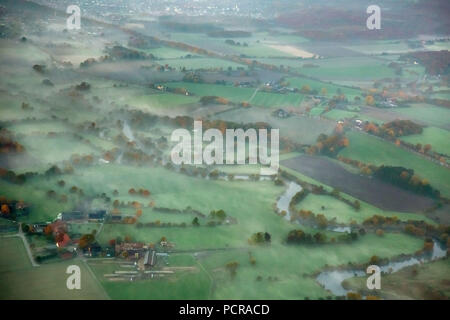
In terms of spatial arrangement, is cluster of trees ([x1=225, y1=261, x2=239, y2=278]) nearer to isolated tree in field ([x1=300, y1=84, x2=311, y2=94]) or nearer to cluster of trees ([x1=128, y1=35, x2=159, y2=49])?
isolated tree in field ([x1=300, y1=84, x2=311, y2=94])

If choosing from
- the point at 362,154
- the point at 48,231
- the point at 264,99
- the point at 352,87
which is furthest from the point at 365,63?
the point at 48,231

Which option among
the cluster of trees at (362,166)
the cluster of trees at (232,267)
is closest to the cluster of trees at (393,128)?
the cluster of trees at (362,166)

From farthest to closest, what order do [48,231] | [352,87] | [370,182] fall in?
1. [352,87]
2. [370,182]
3. [48,231]

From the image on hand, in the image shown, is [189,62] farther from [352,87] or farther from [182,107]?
[352,87]

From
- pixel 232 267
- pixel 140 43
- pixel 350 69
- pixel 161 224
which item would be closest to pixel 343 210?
pixel 232 267

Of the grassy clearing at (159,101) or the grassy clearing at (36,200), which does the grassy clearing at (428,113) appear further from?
the grassy clearing at (36,200)

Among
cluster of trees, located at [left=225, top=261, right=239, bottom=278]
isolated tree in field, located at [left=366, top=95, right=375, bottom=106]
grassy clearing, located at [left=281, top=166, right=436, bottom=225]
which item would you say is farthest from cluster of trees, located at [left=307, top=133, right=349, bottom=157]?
cluster of trees, located at [left=225, top=261, right=239, bottom=278]
